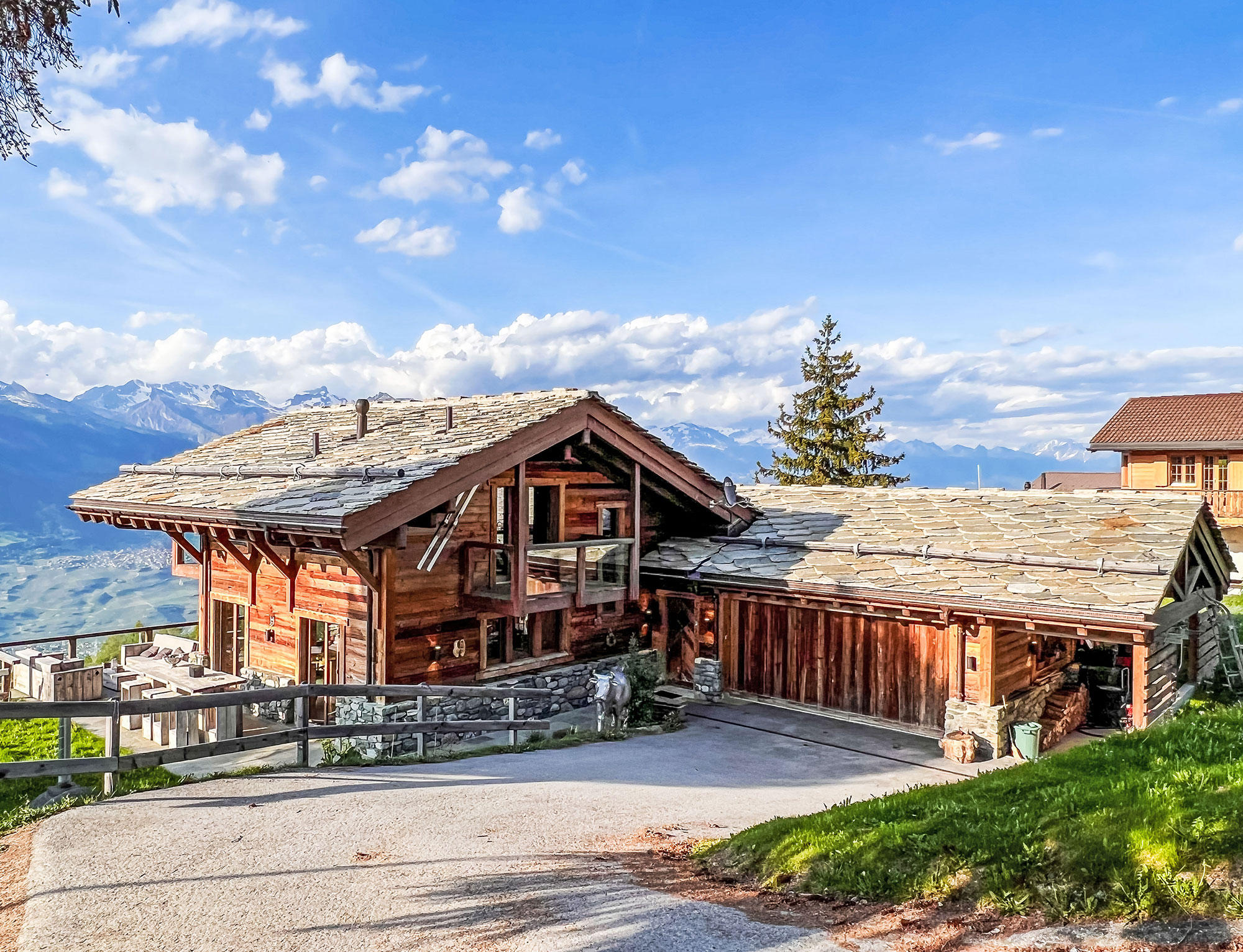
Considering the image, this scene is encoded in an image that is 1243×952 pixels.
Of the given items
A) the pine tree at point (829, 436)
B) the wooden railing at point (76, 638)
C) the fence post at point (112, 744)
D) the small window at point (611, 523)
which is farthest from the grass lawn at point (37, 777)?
the pine tree at point (829, 436)

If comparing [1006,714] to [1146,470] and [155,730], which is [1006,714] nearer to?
[155,730]

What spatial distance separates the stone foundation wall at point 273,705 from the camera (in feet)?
48.9

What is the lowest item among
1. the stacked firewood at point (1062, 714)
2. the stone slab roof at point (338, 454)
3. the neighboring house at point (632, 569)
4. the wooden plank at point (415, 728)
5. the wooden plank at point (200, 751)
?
the stacked firewood at point (1062, 714)

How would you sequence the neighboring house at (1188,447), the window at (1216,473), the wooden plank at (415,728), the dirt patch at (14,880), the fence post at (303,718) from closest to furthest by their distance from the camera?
the dirt patch at (14,880)
the fence post at (303,718)
the wooden plank at (415,728)
the neighboring house at (1188,447)
the window at (1216,473)

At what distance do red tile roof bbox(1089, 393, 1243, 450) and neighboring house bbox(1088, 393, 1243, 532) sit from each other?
0.09 feet

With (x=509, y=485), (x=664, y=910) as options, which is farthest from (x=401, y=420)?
(x=664, y=910)

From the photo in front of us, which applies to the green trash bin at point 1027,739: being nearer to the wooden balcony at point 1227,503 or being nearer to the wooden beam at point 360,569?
the wooden beam at point 360,569

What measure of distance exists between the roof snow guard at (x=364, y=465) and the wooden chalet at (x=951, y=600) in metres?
2.52

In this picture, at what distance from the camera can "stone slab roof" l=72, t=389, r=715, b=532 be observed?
492 inches

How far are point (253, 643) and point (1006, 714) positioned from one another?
13.7m

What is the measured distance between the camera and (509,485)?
14828 millimetres

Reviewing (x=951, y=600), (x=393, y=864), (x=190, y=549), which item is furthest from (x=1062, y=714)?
(x=190, y=549)

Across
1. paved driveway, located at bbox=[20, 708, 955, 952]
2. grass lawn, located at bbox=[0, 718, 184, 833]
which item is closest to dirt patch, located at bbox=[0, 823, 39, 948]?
paved driveway, located at bbox=[20, 708, 955, 952]

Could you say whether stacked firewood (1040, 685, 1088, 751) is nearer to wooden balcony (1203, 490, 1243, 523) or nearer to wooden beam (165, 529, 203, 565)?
wooden beam (165, 529, 203, 565)
